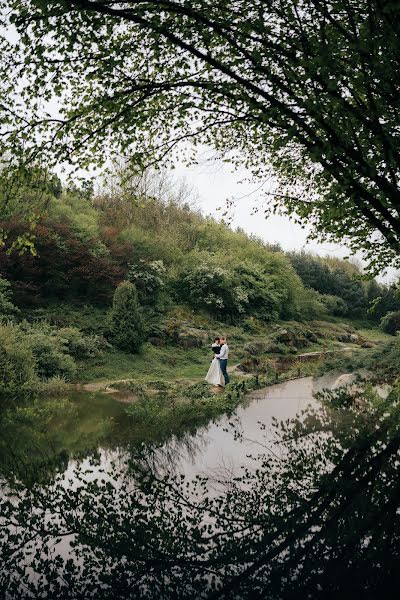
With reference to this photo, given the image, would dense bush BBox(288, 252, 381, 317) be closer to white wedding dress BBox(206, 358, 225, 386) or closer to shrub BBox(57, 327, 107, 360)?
shrub BBox(57, 327, 107, 360)

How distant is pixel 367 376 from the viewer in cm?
1230

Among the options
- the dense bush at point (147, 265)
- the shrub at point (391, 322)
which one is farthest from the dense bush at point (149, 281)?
the shrub at point (391, 322)

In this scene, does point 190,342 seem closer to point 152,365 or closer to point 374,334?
point 152,365

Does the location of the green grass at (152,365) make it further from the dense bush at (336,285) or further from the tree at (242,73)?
the dense bush at (336,285)

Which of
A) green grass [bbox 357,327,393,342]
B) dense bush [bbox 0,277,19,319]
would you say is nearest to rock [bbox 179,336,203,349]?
dense bush [bbox 0,277,19,319]

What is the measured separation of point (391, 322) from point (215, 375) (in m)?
23.5

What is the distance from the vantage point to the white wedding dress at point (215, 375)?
13.1 m

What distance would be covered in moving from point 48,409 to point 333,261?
42.0 m

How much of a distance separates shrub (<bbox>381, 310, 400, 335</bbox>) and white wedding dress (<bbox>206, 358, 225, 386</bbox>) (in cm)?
2228

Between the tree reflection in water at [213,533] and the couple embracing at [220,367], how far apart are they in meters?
7.50

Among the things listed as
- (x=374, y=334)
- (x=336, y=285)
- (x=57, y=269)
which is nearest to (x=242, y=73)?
(x=57, y=269)

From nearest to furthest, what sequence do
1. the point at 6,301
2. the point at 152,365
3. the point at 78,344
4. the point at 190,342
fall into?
the point at 78,344 < the point at 6,301 < the point at 152,365 < the point at 190,342

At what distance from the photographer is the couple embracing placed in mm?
13016

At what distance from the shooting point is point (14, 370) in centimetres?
1084
